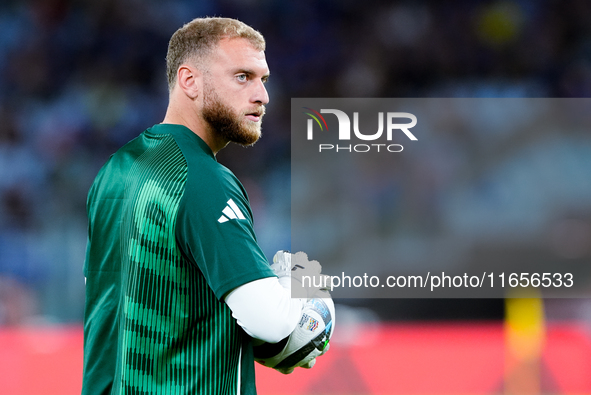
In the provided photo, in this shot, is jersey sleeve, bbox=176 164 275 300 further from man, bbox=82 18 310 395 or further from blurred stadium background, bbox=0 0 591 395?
blurred stadium background, bbox=0 0 591 395

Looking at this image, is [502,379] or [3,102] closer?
[502,379]

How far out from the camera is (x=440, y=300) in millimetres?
5871

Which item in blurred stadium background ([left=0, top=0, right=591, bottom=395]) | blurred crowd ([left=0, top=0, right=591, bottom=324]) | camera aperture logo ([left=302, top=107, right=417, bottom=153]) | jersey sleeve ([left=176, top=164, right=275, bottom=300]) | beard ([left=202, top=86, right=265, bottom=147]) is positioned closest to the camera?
jersey sleeve ([left=176, top=164, right=275, bottom=300])

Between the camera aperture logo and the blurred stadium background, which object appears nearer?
the blurred stadium background

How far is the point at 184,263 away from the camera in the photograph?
173 centimetres

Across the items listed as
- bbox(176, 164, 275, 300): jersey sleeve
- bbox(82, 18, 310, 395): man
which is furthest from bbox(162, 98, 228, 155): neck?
bbox(176, 164, 275, 300): jersey sleeve

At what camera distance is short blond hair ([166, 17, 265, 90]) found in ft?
6.89

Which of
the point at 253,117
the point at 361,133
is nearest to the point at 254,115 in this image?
the point at 253,117

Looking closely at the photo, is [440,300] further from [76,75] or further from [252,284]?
[76,75]

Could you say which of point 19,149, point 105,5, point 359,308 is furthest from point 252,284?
point 105,5

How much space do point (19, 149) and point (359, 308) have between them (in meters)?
4.71

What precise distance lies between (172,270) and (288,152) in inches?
243

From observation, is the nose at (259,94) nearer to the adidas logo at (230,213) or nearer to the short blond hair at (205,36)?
the short blond hair at (205,36)

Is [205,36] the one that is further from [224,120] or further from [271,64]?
[271,64]
